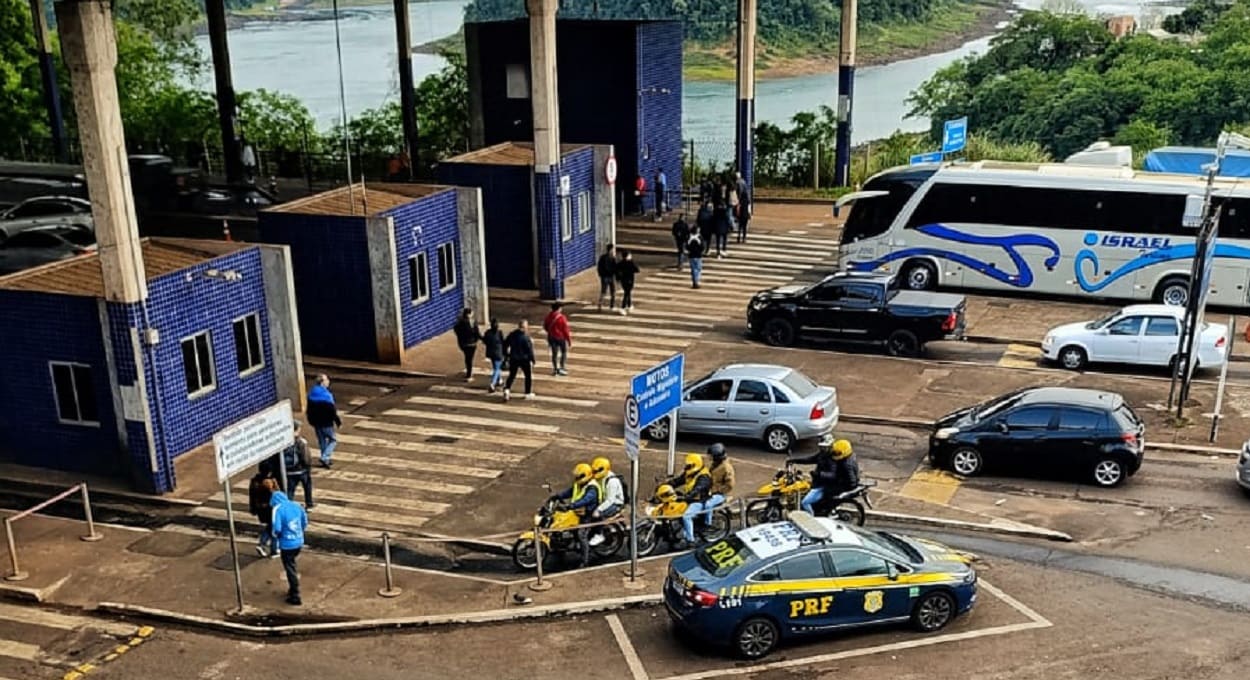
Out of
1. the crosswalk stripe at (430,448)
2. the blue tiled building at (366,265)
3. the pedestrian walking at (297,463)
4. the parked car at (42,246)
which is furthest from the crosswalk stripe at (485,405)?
the parked car at (42,246)

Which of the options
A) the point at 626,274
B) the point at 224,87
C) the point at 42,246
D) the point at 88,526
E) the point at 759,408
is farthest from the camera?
the point at 224,87

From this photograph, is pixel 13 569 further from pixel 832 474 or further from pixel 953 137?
pixel 953 137

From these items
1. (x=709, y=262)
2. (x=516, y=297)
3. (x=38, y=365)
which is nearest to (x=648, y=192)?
(x=709, y=262)

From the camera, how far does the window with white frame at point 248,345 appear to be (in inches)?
882

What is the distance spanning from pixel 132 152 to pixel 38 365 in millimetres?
33469

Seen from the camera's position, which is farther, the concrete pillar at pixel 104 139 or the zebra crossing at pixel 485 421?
the zebra crossing at pixel 485 421

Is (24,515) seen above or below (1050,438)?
below

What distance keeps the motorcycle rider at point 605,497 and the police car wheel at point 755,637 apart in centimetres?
328

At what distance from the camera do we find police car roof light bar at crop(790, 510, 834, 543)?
14250 millimetres

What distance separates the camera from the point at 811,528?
47.4 feet

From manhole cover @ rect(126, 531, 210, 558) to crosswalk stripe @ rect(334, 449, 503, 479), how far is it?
3.31 meters

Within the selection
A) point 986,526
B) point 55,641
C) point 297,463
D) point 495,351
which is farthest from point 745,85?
point 55,641

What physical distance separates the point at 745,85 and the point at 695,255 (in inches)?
397

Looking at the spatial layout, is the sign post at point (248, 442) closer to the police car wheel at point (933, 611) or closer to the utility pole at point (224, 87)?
the police car wheel at point (933, 611)
